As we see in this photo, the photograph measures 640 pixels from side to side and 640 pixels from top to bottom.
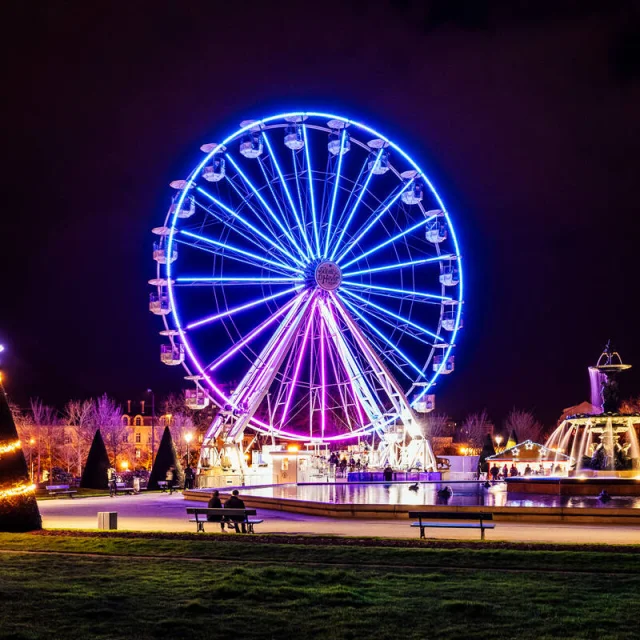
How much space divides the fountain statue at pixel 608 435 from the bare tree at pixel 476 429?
84238mm

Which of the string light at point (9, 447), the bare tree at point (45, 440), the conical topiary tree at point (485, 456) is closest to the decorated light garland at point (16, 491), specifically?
the string light at point (9, 447)

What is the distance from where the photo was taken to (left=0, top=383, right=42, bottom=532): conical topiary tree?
62.2 feet

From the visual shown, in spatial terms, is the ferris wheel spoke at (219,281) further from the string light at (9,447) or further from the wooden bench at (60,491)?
the string light at (9,447)

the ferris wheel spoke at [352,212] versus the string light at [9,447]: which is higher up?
the ferris wheel spoke at [352,212]

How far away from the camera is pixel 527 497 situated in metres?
27.8

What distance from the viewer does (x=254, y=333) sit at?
4003 cm

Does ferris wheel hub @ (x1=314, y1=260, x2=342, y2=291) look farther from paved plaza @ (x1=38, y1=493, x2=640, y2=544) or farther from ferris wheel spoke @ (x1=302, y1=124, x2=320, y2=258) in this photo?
paved plaza @ (x1=38, y1=493, x2=640, y2=544)

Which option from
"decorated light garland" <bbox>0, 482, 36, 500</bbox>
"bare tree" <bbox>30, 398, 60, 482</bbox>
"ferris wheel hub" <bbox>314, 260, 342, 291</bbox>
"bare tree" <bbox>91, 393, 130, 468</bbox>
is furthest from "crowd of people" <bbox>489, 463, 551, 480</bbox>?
"bare tree" <bbox>30, 398, 60, 482</bbox>

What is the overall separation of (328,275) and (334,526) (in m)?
20.4

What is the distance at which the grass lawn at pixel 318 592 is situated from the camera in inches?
355

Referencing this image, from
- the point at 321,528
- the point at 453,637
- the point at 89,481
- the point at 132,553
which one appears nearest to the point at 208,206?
the point at 89,481

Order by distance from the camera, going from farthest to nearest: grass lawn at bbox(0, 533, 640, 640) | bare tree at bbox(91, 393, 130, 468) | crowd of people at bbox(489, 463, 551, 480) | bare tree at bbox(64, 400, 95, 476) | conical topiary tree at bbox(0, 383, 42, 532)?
bare tree at bbox(91, 393, 130, 468) < bare tree at bbox(64, 400, 95, 476) < crowd of people at bbox(489, 463, 551, 480) < conical topiary tree at bbox(0, 383, 42, 532) < grass lawn at bbox(0, 533, 640, 640)

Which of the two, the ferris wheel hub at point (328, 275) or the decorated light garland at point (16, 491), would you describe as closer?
the decorated light garland at point (16, 491)

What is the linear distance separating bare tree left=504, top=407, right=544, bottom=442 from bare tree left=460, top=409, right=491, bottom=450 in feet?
10.8
